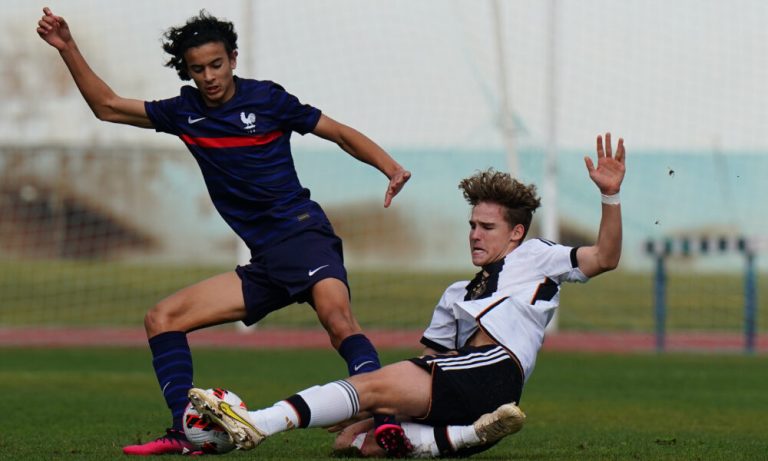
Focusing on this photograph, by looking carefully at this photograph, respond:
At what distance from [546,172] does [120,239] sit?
8.33m

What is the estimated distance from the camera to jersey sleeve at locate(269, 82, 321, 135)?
22.0ft

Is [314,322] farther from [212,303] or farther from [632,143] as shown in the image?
[212,303]

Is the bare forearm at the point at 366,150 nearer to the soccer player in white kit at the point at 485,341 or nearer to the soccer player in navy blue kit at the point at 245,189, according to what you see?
the soccer player in navy blue kit at the point at 245,189

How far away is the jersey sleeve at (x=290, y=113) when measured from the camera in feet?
22.0

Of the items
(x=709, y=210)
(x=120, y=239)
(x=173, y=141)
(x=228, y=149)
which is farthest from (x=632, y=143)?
(x=228, y=149)

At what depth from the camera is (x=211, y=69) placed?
21.3 feet

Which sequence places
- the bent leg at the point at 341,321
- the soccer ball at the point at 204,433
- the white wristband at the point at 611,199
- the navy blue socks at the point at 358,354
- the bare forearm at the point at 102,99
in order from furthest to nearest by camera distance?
the bare forearm at the point at 102,99 < the bent leg at the point at 341,321 < the navy blue socks at the point at 358,354 < the white wristband at the point at 611,199 < the soccer ball at the point at 204,433

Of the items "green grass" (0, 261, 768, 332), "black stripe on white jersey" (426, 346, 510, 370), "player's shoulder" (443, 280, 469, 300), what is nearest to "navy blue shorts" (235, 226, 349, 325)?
"player's shoulder" (443, 280, 469, 300)

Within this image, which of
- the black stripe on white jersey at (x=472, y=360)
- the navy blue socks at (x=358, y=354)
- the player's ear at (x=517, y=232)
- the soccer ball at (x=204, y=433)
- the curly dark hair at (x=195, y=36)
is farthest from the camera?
the curly dark hair at (x=195, y=36)

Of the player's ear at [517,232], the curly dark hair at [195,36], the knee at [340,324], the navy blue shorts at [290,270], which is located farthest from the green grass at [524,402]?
the curly dark hair at [195,36]

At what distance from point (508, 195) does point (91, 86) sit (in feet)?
7.19

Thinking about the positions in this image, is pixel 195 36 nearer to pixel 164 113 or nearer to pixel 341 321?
pixel 164 113

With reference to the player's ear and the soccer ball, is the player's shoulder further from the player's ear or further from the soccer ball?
the soccer ball

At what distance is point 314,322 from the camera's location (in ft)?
74.3
